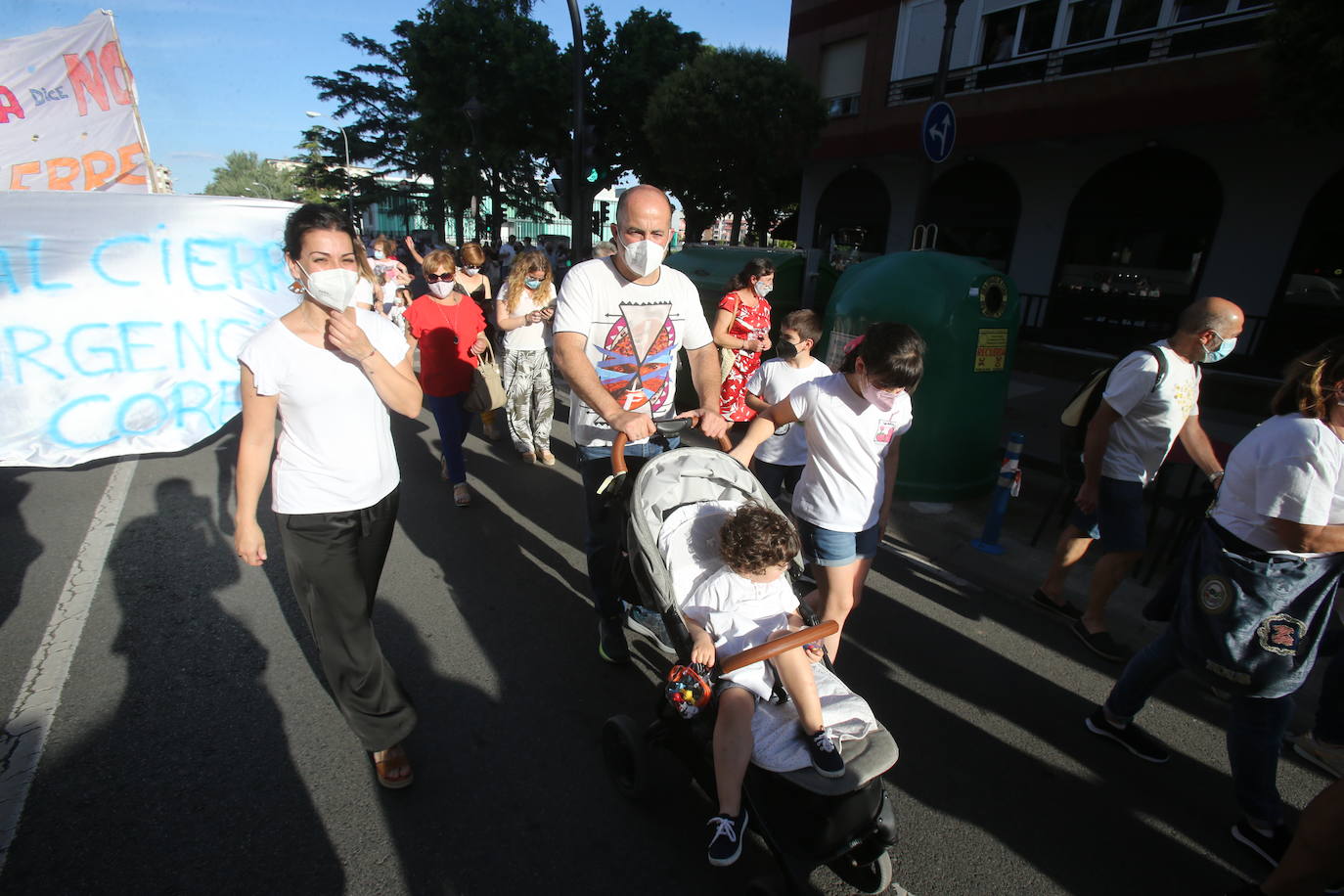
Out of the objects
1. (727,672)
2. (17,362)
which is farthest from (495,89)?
(727,672)

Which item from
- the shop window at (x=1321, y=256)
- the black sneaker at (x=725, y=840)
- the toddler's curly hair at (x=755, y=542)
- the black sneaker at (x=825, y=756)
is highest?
the shop window at (x=1321, y=256)

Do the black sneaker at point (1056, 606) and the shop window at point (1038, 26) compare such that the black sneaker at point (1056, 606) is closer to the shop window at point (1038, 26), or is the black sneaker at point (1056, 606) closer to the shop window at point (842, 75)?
the shop window at point (1038, 26)

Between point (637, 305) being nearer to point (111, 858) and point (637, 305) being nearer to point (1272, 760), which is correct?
point (111, 858)

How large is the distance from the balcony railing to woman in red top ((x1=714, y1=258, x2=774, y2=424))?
25.3ft

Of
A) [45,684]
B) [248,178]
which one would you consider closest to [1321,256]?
[45,684]

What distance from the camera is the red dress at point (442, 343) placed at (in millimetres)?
4926

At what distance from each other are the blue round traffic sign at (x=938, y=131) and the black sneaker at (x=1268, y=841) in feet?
20.9

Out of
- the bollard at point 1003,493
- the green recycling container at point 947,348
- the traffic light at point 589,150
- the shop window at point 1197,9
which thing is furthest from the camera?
the shop window at point 1197,9

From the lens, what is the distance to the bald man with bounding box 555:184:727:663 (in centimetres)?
277

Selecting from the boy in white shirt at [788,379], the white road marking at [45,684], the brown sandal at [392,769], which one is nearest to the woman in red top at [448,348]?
the white road marking at [45,684]

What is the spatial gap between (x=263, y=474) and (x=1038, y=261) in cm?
1554

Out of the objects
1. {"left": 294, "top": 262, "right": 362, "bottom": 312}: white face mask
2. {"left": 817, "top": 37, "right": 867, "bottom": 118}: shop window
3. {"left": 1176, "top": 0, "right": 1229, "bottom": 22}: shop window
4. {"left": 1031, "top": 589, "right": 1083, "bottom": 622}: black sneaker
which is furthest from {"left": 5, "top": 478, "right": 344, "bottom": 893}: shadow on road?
{"left": 817, "top": 37, "right": 867, "bottom": 118}: shop window

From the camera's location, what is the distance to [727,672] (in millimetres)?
2055

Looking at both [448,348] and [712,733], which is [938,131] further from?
[712,733]
